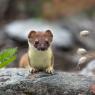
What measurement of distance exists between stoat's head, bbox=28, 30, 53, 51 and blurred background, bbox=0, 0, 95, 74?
6692 mm

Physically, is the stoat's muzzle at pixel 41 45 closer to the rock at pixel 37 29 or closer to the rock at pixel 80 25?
the rock at pixel 37 29

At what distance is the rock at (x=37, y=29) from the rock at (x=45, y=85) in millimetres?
7002

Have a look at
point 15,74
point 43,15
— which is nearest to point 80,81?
point 15,74

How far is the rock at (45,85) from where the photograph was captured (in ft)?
19.8

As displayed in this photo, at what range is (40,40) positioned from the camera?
19.8 ft

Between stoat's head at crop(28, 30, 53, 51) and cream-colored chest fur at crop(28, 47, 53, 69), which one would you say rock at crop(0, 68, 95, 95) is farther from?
stoat's head at crop(28, 30, 53, 51)

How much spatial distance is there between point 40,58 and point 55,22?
11121mm

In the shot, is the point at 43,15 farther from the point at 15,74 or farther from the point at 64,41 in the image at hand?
the point at 15,74

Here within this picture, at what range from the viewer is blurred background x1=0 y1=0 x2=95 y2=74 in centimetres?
1406

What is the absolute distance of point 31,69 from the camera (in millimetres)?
6367

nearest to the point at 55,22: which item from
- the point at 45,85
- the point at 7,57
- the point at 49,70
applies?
the point at 7,57

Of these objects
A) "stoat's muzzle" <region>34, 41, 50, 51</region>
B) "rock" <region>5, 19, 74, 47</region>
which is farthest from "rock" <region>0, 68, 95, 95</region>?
"rock" <region>5, 19, 74, 47</region>

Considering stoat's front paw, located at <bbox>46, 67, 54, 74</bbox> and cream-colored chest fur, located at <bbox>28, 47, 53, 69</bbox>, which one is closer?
cream-colored chest fur, located at <bbox>28, 47, 53, 69</bbox>

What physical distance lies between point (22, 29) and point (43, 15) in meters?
3.00
